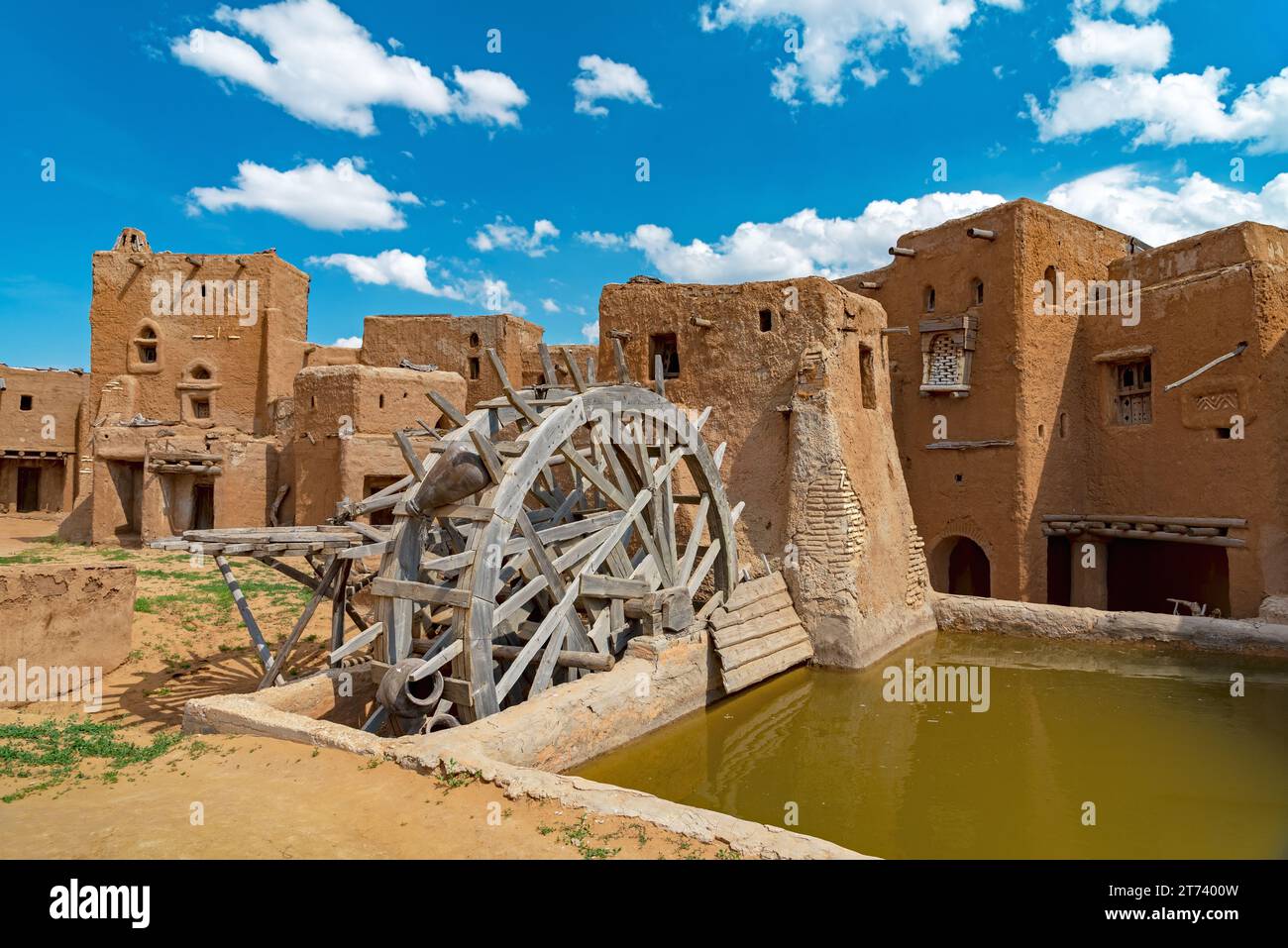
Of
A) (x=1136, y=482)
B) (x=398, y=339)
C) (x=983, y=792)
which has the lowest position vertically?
(x=983, y=792)

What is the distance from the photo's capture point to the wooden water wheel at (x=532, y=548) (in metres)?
7.09

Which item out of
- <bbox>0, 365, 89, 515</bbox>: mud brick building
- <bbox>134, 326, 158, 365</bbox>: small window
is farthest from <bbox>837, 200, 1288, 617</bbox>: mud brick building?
<bbox>0, 365, 89, 515</bbox>: mud brick building

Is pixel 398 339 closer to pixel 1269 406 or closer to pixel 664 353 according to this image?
pixel 664 353

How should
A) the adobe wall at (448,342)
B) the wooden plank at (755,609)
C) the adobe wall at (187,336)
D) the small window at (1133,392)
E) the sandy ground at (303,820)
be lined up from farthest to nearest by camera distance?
the adobe wall at (187,336) < the adobe wall at (448,342) < the small window at (1133,392) < the wooden plank at (755,609) < the sandy ground at (303,820)

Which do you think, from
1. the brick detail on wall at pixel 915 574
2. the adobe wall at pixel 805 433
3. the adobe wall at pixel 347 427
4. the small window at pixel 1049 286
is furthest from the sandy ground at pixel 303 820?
the small window at pixel 1049 286

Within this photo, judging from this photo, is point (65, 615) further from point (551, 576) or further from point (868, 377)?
point (868, 377)

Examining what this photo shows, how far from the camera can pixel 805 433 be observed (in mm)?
11578

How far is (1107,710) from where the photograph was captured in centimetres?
916

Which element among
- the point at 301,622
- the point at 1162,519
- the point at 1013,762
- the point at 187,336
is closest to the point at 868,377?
the point at 1162,519

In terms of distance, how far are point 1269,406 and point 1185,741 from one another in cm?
817

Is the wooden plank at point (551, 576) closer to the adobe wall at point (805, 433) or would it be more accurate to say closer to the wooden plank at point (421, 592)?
the wooden plank at point (421, 592)

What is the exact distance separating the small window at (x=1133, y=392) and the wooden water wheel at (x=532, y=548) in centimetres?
965
